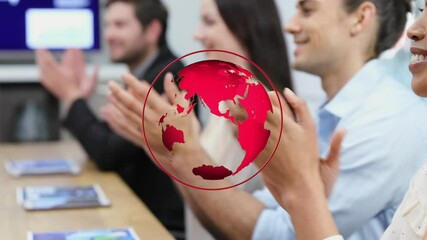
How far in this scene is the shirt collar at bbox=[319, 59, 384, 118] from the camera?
1039mm

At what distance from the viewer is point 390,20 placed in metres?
1.00

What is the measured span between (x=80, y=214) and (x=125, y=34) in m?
1.05

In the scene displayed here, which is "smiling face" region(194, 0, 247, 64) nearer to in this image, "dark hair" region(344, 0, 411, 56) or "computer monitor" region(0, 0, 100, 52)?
"dark hair" region(344, 0, 411, 56)

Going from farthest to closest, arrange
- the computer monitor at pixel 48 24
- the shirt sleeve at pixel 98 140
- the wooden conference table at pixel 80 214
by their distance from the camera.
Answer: the computer monitor at pixel 48 24 < the shirt sleeve at pixel 98 140 < the wooden conference table at pixel 80 214

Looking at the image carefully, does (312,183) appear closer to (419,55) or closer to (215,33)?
(419,55)

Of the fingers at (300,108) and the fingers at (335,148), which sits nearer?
the fingers at (300,108)

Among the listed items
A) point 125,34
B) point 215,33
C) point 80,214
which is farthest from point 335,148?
point 125,34

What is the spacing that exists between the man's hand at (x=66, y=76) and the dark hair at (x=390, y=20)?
1.27 meters

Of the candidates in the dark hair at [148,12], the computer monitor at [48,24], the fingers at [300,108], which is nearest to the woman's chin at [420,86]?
the fingers at [300,108]

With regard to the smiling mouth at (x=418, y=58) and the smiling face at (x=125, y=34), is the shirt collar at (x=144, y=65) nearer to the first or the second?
the smiling face at (x=125, y=34)

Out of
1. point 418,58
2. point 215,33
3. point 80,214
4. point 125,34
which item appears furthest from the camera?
point 125,34

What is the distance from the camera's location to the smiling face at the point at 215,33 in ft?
3.63

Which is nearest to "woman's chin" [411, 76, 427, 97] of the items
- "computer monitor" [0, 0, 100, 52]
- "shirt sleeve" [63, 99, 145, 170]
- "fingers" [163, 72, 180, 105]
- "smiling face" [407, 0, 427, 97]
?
"smiling face" [407, 0, 427, 97]

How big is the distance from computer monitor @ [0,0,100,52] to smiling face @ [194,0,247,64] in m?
2.67
